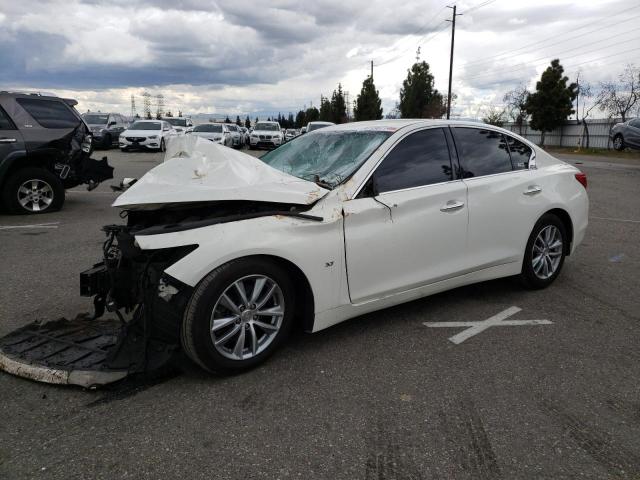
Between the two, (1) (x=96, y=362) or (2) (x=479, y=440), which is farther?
(1) (x=96, y=362)

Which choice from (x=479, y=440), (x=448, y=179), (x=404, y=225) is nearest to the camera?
(x=479, y=440)

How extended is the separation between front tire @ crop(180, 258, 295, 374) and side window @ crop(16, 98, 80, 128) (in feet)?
24.0

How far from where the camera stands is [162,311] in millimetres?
3057

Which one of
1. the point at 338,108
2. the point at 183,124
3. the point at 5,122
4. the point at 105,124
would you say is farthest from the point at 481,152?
the point at 338,108

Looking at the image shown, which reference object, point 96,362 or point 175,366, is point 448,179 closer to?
point 175,366

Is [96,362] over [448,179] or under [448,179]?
under

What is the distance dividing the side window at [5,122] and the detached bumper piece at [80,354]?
609 centimetres

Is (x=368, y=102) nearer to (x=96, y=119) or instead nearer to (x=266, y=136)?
(x=266, y=136)

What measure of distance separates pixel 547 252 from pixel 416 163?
1.80 meters

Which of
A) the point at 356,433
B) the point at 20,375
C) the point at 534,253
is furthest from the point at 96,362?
the point at 534,253

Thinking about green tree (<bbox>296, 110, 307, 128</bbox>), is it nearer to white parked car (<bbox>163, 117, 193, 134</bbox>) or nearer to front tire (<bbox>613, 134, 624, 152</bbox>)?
white parked car (<bbox>163, 117, 193, 134</bbox>)

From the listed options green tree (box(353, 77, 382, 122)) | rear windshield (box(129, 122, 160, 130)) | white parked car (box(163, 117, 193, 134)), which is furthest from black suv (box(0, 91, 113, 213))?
green tree (box(353, 77, 382, 122))

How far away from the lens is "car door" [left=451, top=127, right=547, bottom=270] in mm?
4340

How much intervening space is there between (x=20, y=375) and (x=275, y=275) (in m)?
1.68
